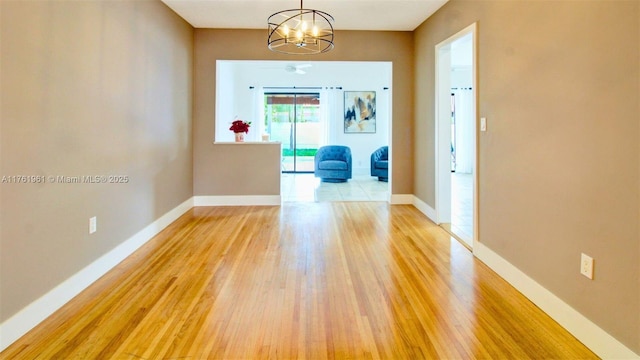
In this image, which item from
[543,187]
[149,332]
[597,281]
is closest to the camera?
[597,281]

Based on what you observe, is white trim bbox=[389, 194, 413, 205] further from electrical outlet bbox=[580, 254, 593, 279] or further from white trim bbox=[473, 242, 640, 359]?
electrical outlet bbox=[580, 254, 593, 279]

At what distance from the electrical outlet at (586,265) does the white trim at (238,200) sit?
4116mm

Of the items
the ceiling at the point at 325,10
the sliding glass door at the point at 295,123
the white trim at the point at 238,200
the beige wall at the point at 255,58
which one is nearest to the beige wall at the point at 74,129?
the ceiling at the point at 325,10

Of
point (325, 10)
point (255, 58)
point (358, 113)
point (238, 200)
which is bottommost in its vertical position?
point (238, 200)

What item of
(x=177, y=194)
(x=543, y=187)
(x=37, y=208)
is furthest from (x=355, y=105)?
(x=37, y=208)

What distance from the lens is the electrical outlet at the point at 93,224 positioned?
269cm

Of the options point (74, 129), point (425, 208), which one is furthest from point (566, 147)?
point (74, 129)

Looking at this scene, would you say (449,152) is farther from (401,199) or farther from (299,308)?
(299,308)

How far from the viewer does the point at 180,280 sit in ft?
8.93

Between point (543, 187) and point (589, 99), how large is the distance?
63 cm

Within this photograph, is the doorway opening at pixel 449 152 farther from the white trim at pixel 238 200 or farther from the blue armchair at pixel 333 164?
the blue armchair at pixel 333 164

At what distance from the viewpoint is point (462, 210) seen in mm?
5266

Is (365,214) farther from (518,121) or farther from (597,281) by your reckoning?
(597,281)

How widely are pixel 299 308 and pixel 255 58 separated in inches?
157
